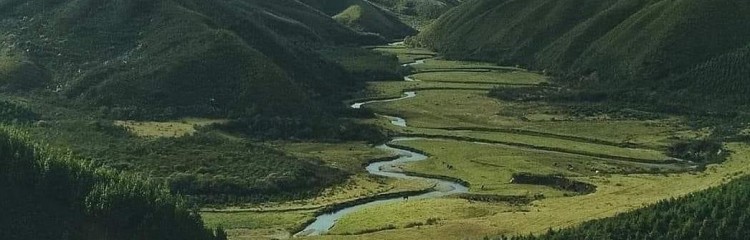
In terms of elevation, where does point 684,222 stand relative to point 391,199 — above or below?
above

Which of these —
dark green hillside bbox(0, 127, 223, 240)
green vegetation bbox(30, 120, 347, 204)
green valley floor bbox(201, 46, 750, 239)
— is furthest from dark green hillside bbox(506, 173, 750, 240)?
green vegetation bbox(30, 120, 347, 204)

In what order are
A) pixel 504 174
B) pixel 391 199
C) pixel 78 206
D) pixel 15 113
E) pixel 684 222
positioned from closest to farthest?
pixel 684 222 < pixel 78 206 < pixel 391 199 < pixel 504 174 < pixel 15 113

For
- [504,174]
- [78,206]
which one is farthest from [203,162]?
[504,174]

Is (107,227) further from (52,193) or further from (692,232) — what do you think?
(692,232)

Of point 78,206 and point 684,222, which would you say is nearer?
point 684,222

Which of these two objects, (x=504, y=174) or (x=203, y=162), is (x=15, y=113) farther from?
(x=504, y=174)

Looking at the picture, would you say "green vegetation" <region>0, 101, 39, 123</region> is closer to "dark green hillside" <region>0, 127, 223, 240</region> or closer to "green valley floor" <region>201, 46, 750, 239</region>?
"green valley floor" <region>201, 46, 750, 239</region>
